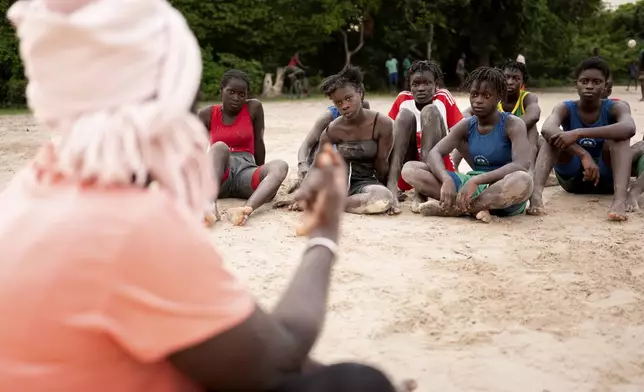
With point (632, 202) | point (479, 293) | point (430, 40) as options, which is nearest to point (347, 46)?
point (430, 40)

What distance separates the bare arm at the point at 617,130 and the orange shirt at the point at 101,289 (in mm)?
4262

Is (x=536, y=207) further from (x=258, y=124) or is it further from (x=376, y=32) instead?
(x=376, y=32)

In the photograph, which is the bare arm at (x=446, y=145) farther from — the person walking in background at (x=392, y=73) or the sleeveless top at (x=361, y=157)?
the person walking in background at (x=392, y=73)

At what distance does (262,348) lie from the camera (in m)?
1.24

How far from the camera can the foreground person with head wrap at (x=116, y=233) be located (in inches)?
42.9

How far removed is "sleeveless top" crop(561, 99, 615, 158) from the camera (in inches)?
198

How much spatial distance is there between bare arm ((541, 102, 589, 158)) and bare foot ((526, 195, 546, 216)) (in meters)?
0.49

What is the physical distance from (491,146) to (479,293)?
1866 millimetres

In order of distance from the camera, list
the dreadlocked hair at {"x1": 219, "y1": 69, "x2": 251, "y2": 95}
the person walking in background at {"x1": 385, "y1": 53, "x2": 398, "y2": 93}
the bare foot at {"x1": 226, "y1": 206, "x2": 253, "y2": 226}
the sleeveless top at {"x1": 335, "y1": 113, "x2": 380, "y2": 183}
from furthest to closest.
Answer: the person walking in background at {"x1": 385, "y1": 53, "x2": 398, "y2": 93} → the dreadlocked hair at {"x1": 219, "y1": 69, "x2": 251, "y2": 95} → the sleeveless top at {"x1": 335, "y1": 113, "x2": 380, "y2": 183} → the bare foot at {"x1": 226, "y1": 206, "x2": 253, "y2": 226}

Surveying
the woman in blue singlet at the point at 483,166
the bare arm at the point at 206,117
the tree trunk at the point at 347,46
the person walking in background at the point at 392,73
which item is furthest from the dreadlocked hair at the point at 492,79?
the tree trunk at the point at 347,46

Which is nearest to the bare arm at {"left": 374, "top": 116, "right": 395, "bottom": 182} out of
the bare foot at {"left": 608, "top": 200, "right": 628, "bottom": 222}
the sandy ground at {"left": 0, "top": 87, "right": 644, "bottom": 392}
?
the sandy ground at {"left": 0, "top": 87, "right": 644, "bottom": 392}

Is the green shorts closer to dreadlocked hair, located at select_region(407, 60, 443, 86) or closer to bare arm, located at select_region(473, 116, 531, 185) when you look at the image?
bare arm, located at select_region(473, 116, 531, 185)

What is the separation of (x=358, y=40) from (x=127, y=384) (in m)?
25.5

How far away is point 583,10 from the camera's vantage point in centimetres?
2656
